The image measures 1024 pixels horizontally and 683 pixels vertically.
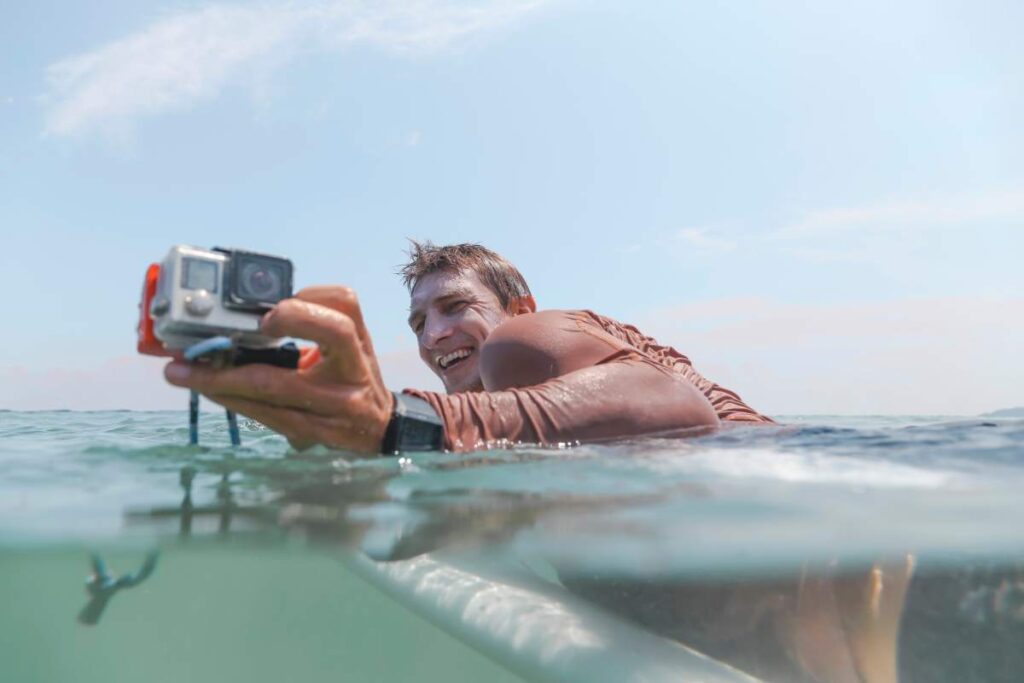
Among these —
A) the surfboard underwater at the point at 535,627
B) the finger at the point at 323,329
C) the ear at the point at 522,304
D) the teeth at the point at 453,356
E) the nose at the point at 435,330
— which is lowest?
the surfboard underwater at the point at 535,627

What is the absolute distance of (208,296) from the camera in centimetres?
219

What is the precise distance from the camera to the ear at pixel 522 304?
19.2 feet

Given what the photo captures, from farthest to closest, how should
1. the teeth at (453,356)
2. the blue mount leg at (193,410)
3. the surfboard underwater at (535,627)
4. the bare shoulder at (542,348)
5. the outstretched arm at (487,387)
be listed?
the teeth at (453,356), the surfboard underwater at (535,627), the bare shoulder at (542,348), the blue mount leg at (193,410), the outstretched arm at (487,387)

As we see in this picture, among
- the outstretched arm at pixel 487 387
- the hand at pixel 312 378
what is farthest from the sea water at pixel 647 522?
the hand at pixel 312 378

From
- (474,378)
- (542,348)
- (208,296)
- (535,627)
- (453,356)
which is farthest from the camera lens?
(453,356)

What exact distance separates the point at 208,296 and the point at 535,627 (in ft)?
9.13

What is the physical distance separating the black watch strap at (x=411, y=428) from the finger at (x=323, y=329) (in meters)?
0.34

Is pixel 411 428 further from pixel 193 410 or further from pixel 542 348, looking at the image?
pixel 542 348

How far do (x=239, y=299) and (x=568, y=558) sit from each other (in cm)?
235

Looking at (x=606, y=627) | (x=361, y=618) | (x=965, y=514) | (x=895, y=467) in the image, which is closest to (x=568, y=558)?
(x=606, y=627)

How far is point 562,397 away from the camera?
3182 mm

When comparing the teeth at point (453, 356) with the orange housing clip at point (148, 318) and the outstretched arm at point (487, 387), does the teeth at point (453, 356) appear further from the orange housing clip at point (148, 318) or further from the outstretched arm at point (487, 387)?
the orange housing clip at point (148, 318)

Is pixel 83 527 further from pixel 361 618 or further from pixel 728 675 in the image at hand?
pixel 361 618

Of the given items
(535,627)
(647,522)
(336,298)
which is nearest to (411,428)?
(336,298)
